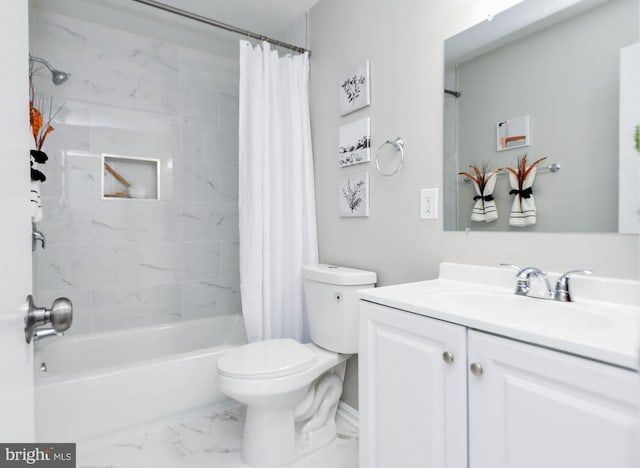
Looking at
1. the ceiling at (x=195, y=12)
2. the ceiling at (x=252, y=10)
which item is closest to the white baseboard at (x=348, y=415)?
the ceiling at (x=195, y=12)

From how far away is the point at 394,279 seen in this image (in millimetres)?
1734

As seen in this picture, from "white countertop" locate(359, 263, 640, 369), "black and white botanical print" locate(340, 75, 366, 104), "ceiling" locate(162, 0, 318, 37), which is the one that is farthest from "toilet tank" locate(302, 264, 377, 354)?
"ceiling" locate(162, 0, 318, 37)

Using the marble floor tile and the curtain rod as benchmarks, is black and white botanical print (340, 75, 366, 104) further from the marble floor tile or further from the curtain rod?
the marble floor tile

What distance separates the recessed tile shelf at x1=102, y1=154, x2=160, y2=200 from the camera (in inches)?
96.3

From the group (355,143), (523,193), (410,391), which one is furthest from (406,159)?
(410,391)

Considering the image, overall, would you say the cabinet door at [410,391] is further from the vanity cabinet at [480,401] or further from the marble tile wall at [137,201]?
the marble tile wall at [137,201]

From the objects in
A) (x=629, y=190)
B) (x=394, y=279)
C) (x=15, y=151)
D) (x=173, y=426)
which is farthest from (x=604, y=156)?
(x=173, y=426)

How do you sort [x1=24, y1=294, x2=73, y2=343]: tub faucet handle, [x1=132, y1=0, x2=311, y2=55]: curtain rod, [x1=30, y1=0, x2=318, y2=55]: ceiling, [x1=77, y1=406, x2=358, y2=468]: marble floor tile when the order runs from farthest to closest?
1. [x1=30, y1=0, x2=318, y2=55]: ceiling
2. [x1=132, y1=0, x2=311, y2=55]: curtain rod
3. [x1=77, y1=406, x2=358, y2=468]: marble floor tile
4. [x1=24, y1=294, x2=73, y2=343]: tub faucet handle

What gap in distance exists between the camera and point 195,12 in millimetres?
2314

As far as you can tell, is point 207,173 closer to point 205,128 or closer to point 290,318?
point 205,128

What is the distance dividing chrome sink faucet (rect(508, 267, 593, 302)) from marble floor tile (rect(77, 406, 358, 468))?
3.55 ft

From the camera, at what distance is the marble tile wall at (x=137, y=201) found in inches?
89.5

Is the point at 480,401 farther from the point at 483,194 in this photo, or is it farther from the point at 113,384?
the point at 113,384

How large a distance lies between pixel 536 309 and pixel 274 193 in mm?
1429
